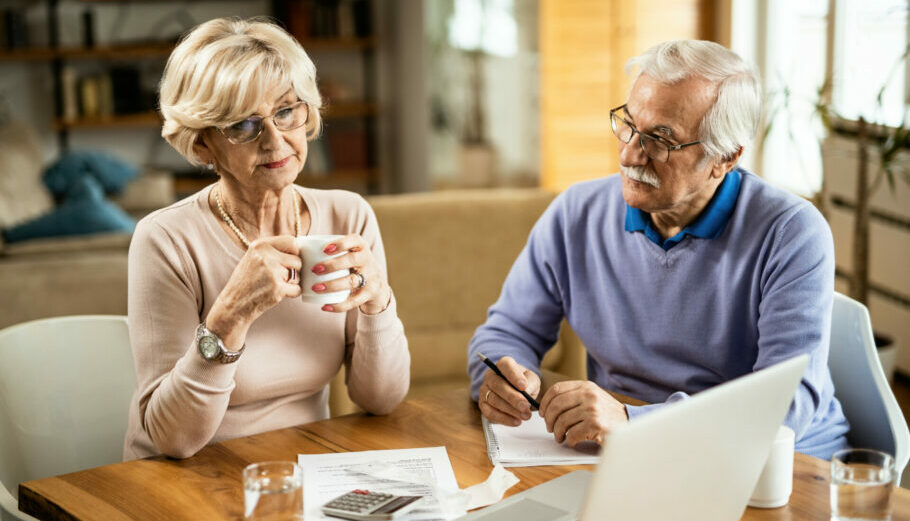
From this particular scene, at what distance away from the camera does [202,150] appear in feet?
5.27

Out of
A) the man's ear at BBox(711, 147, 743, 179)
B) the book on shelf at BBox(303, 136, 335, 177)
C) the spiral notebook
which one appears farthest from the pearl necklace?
the book on shelf at BBox(303, 136, 335, 177)

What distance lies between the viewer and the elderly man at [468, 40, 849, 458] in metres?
1.52

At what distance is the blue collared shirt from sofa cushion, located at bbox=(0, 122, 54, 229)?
3.85 meters

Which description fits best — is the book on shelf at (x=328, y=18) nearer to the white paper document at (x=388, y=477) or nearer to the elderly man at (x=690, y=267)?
the elderly man at (x=690, y=267)

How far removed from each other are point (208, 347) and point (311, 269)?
18cm

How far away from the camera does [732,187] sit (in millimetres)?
1682

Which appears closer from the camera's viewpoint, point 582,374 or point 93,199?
point 582,374

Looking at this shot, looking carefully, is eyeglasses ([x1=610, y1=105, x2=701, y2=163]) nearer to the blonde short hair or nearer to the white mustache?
the white mustache

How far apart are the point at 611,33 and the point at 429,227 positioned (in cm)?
322

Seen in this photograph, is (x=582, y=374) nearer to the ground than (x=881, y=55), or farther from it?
nearer to the ground

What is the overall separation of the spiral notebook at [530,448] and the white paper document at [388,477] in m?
0.08

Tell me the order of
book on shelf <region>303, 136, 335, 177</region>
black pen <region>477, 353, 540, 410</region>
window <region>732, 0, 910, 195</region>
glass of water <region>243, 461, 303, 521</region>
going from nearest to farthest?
glass of water <region>243, 461, 303, 521</region>
black pen <region>477, 353, 540, 410</region>
window <region>732, 0, 910, 195</region>
book on shelf <region>303, 136, 335, 177</region>

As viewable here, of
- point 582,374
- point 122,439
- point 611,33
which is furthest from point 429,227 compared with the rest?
point 611,33

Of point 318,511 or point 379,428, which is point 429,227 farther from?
point 318,511
